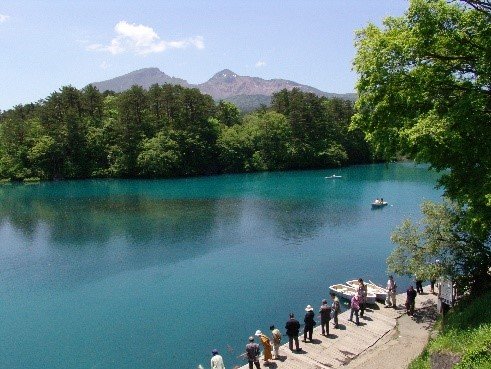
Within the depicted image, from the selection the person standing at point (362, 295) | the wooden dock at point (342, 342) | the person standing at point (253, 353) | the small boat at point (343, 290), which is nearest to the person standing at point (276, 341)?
the wooden dock at point (342, 342)

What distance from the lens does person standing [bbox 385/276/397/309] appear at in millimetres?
24356

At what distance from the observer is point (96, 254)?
4091 centimetres

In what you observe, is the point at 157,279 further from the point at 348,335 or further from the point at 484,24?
the point at 484,24

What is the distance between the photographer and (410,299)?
23125 millimetres

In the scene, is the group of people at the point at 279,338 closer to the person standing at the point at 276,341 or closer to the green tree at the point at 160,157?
the person standing at the point at 276,341

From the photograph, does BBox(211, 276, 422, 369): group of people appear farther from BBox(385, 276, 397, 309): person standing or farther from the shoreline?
the shoreline

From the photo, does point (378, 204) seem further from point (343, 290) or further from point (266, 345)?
point (266, 345)

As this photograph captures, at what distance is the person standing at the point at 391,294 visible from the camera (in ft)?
79.9

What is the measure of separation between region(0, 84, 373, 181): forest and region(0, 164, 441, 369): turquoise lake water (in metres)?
30.8

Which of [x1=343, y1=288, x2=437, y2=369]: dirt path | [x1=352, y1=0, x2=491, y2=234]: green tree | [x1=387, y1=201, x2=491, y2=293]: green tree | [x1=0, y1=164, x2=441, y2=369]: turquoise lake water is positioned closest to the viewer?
[x1=352, y1=0, x2=491, y2=234]: green tree

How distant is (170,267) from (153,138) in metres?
70.0

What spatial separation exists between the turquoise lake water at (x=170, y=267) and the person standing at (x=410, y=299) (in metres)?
6.17

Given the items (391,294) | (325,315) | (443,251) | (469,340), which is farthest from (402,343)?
(469,340)

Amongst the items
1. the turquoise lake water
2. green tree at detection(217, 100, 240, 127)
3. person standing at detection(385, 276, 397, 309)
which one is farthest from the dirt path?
green tree at detection(217, 100, 240, 127)
